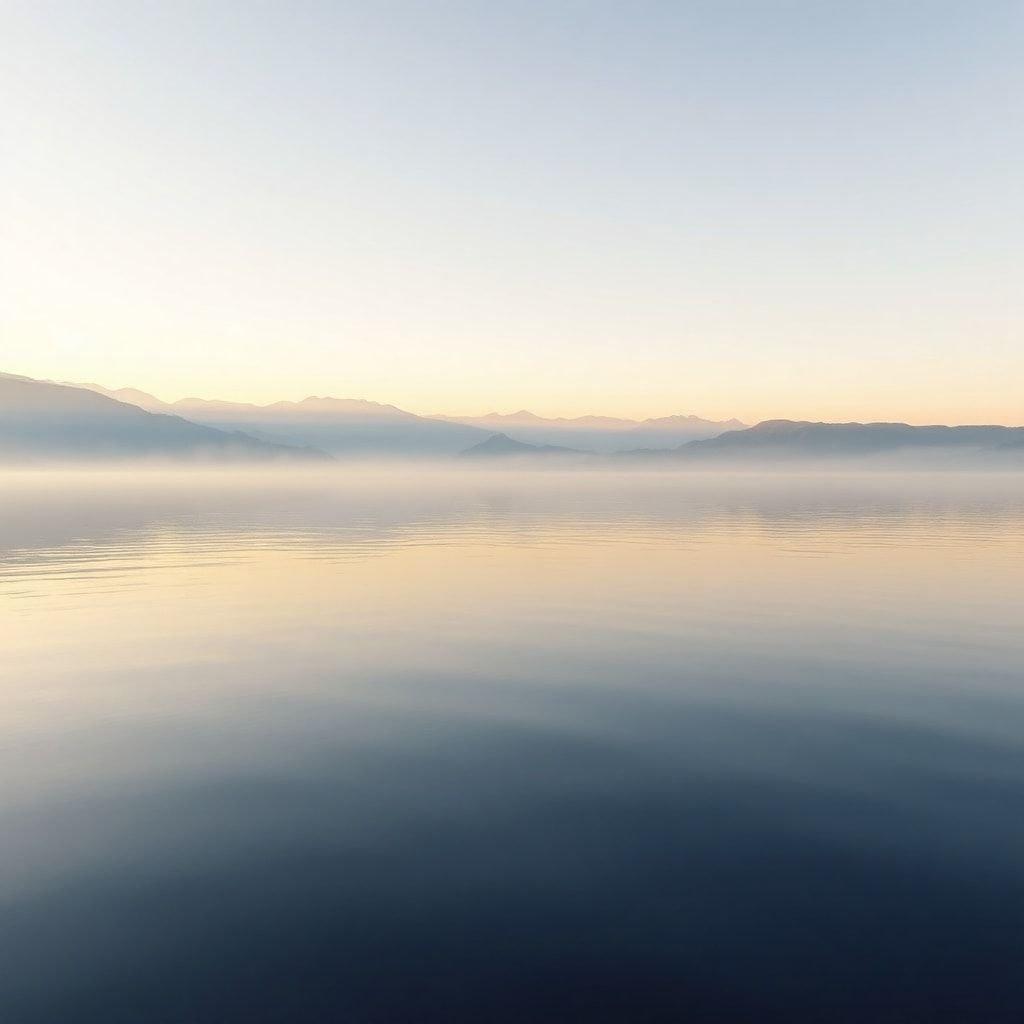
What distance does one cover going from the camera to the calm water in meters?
8.11

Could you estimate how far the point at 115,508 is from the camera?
9312cm

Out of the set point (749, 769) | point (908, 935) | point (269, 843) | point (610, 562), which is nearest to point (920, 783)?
point (749, 769)

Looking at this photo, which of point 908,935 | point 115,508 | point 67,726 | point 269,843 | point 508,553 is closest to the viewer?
point 908,935

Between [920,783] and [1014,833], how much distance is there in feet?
6.13

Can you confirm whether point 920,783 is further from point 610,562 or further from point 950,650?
point 610,562

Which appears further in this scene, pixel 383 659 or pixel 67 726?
pixel 383 659

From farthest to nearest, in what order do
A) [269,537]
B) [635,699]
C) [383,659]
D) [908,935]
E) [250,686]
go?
[269,537]
[383,659]
[250,686]
[635,699]
[908,935]

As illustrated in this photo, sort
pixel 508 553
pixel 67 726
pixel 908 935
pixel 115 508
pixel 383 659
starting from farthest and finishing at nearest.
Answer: pixel 115 508 < pixel 508 553 < pixel 383 659 < pixel 67 726 < pixel 908 935

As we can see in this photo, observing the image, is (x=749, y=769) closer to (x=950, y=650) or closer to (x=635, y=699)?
(x=635, y=699)

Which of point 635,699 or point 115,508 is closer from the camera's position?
point 635,699

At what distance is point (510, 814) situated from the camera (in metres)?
11.9

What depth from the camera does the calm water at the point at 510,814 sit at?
811cm

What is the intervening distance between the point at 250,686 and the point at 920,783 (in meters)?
15.3

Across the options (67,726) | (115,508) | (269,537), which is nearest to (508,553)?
(269,537)
